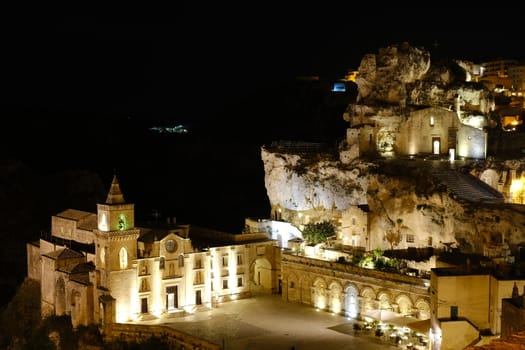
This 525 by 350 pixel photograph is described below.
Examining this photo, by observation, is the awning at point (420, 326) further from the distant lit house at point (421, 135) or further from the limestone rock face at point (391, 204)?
the distant lit house at point (421, 135)

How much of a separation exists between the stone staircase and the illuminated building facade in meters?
14.6

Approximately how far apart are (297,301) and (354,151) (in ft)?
43.0

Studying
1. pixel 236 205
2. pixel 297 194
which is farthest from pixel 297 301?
pixel 236 205

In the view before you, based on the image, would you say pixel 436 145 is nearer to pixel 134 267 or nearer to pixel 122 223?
pixel 122 223

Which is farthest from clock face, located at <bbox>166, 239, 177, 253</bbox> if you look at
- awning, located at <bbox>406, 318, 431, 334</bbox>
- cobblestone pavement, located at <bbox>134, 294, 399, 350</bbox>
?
awning, located at <bbox>406, 318, 431, 334</bbox>

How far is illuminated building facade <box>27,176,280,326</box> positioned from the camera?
4306cm

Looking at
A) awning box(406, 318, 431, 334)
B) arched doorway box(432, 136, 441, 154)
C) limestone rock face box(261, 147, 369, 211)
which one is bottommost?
awning box(406, 318, 431, 334)

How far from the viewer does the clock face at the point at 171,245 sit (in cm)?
4544

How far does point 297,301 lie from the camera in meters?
48.2

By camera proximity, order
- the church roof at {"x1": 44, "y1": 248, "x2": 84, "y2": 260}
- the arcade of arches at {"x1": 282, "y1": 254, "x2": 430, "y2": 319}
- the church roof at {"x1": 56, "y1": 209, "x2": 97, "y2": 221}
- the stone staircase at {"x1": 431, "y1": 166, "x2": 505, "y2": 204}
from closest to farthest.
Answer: the arcade of arches at {"x1": 282, "y1": 254, "x2": 430, "y2": 319} → the stone staircase at {"x1": 431, "y1": 166, "x2": 505, "y2": 204} → the church roof at {"x1": 44, "y1": 248, "x2": 84, "y2": 260} → the church roof at {"x1": 56, "y1": 209, "x2": 97, "y2": 221}

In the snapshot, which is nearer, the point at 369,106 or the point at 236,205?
the point at 369,106

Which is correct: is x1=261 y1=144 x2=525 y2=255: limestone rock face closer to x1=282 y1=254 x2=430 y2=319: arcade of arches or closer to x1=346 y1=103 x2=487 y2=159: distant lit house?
x1=346 y1=103 x2=487 y2=159: distant lit house

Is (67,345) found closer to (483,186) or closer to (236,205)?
(483,186)

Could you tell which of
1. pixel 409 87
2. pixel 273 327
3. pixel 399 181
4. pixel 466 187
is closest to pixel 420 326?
pixel 273 327
